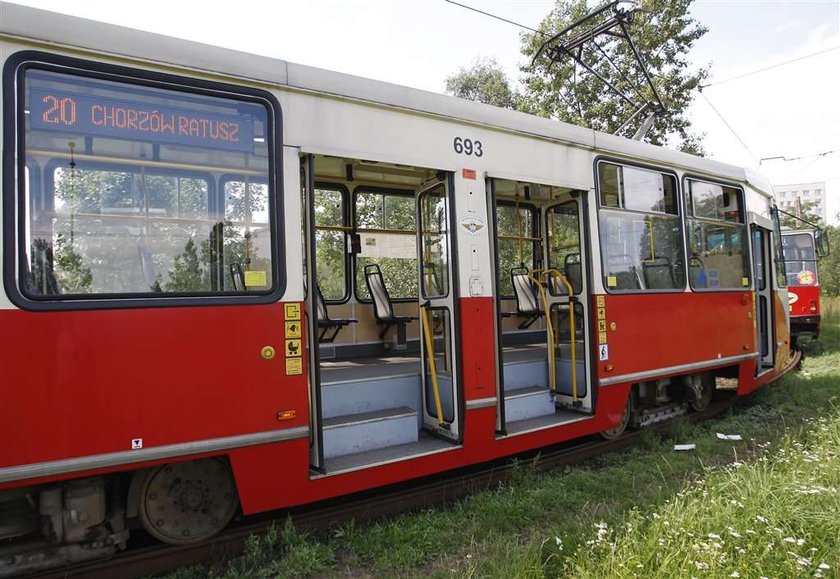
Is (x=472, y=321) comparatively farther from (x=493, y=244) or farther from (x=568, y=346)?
(x=568, y=346)

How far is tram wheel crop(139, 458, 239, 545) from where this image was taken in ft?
10.1

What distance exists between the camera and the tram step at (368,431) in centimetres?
380

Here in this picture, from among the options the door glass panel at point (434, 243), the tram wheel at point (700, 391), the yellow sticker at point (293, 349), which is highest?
the door glass panel at point (434, 243)

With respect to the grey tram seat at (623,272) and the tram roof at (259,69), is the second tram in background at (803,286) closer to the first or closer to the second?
the grey tram seat at (623,272)

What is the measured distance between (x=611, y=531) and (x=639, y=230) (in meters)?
3.21

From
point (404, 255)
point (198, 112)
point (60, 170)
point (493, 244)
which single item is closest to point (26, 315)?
point (60, 170)

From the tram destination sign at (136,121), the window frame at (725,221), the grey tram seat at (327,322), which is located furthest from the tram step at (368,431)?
the window frame at (725,221)

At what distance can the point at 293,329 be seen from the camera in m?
3.30

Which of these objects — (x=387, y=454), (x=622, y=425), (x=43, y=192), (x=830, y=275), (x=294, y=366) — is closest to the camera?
(x=43, y=192)

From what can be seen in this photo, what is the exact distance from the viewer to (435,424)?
4.39 m

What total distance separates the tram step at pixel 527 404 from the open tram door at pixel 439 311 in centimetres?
74

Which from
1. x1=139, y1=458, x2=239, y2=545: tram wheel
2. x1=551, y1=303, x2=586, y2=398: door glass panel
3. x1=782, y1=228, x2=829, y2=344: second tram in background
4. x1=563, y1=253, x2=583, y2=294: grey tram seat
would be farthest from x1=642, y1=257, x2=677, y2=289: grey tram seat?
x1=782, y1=228, x2=829, y2=344: second tram in background

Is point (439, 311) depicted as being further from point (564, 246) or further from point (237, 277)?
point (564, 246)

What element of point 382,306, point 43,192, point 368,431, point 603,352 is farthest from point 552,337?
point 43,192
